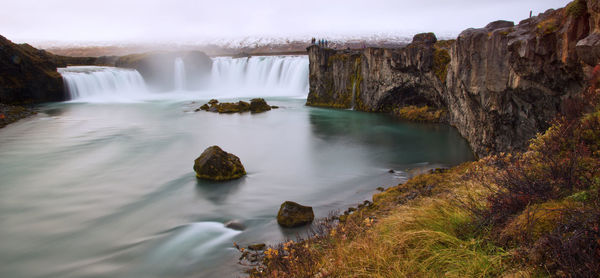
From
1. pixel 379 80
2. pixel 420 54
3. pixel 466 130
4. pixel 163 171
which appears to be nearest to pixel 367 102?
pixel 379 80

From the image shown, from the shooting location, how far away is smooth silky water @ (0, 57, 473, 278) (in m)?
9.08

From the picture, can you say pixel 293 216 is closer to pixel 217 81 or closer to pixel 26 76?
pixel 26 76

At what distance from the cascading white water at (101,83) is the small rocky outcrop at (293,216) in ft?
150

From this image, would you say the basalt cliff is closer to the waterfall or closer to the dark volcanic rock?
the dark volcanic rock

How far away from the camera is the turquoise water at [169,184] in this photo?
9031 millimetres

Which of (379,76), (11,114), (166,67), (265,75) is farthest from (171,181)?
(166,67)

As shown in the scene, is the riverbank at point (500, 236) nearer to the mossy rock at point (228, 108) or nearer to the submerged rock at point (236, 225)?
the submerged rock at point (236, 225)

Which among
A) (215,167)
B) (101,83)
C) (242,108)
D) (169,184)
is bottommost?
(169,184)

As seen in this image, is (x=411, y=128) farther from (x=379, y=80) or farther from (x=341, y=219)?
(x=341, y=219)

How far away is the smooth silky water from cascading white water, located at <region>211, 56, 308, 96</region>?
57.6 ft

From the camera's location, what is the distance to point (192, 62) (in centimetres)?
6431

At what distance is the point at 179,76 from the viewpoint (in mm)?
63062

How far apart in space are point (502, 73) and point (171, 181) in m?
13.9

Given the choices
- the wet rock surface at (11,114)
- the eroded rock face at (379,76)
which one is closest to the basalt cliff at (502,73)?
the eroded rock face at (379,76)
